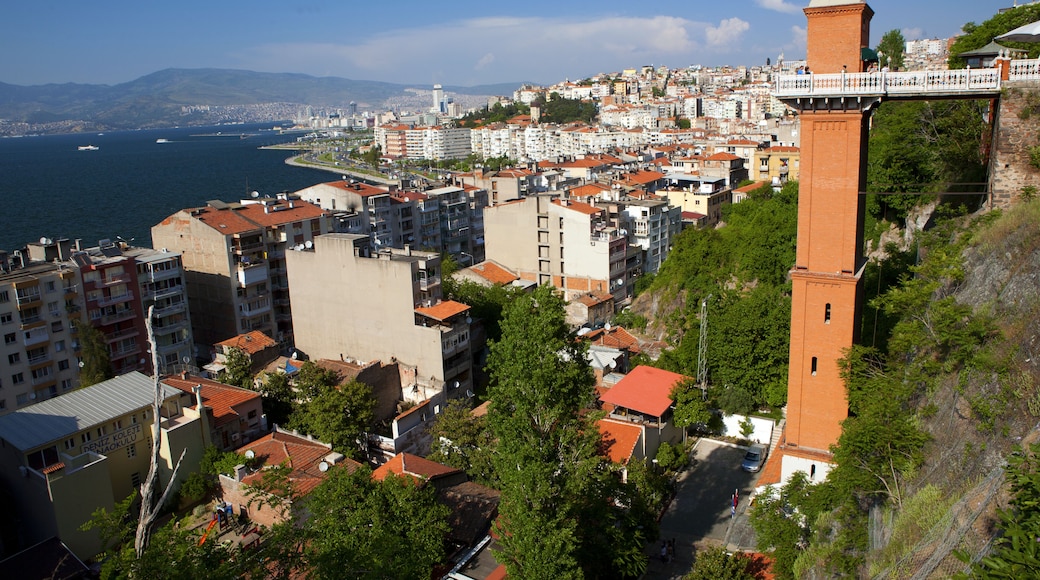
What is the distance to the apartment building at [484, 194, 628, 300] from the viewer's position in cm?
3678

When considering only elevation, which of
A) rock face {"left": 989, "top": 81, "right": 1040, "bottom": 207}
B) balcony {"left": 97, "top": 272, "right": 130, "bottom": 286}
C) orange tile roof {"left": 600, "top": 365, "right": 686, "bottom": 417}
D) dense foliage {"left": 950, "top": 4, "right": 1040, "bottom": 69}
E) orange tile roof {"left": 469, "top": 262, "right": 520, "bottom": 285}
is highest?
dense foliage {"left": 950, "top": 4, "right": 1040, "bottom": 69}

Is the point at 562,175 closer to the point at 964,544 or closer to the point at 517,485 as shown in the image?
the point at 517,485

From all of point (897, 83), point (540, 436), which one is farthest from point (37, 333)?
point (897, 83)

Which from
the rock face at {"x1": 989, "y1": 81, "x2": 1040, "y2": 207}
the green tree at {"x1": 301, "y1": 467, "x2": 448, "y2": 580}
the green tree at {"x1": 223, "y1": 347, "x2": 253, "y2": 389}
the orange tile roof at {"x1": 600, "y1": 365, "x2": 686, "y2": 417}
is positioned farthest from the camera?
the green tree at {"x1": 223, "y1": 347, "x2": 253, "y2": 389}

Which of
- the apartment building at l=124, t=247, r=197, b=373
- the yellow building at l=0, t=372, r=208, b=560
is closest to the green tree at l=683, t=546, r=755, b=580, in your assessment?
the yellow building at l=0, t=372, r=208, b=560

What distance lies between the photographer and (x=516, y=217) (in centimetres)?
3941

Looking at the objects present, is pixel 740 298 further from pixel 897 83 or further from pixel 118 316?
pixel 118 316

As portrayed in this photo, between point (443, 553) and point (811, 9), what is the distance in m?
12.7

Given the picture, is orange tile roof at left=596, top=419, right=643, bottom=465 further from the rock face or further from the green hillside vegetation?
the rock face

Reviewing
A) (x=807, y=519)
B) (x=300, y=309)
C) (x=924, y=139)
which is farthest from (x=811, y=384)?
(x=300, y=309)

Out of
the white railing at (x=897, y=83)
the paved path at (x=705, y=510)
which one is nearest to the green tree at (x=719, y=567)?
the paved path at (x=705, y=510)

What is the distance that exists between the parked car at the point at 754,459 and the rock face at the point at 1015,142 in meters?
8.73

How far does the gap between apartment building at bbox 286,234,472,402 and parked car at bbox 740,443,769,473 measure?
31.6ft

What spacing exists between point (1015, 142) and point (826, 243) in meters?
4.30
